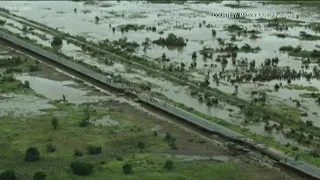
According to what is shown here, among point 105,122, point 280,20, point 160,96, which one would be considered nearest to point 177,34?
point 280,20

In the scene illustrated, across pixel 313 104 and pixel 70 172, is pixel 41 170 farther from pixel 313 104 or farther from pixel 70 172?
pixel 313 104

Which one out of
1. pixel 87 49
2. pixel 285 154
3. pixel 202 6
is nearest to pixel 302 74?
pixel 285 154

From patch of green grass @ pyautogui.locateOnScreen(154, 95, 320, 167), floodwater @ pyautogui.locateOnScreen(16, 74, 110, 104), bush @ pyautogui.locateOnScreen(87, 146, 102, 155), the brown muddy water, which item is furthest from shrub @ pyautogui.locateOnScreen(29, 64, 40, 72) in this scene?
bush @ pyautogui.locateOnScreen(87, 146, 102, 155)

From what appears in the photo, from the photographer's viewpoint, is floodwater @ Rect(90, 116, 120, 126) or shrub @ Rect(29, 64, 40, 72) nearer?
floodwater @ Rect(90, 116, 120, 126)

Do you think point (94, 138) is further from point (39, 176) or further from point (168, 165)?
point (39, 176)

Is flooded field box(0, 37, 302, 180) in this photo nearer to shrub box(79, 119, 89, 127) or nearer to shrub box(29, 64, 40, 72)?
shrub box(79, 119, 89, 127)

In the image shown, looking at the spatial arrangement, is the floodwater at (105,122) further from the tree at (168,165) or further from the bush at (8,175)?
the bush at (8,175)

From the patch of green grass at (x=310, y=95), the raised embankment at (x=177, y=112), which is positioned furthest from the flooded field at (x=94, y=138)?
the patch of green grass at (x=310, y=95)
